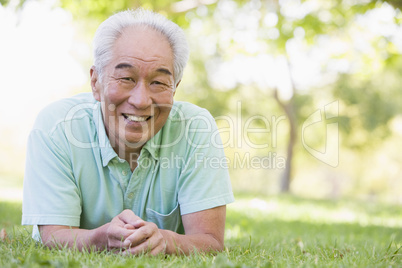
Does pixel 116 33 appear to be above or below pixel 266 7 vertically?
below

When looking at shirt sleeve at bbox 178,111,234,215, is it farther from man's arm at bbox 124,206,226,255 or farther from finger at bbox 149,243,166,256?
finger at bbox 149,243,166,256

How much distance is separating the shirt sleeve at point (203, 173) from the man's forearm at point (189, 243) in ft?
0.73

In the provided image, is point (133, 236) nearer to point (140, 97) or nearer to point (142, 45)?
point (140, 97)

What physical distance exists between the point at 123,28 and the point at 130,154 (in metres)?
0.90

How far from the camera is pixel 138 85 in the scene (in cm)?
293

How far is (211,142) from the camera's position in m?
3.22

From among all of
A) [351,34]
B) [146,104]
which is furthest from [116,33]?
[351,34]

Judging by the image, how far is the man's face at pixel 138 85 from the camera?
114 inches

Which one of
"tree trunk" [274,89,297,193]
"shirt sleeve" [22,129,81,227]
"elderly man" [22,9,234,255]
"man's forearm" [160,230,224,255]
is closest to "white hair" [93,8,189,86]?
"elderly man" [22,9,234,255]

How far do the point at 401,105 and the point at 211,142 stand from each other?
19.1m

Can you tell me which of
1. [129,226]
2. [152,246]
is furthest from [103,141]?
[152,246]

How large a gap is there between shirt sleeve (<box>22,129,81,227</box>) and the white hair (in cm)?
59

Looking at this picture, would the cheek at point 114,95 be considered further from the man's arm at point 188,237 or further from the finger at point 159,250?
the finger at point 159,250

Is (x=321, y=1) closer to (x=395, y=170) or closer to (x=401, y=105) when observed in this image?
(x=401, y=105)
